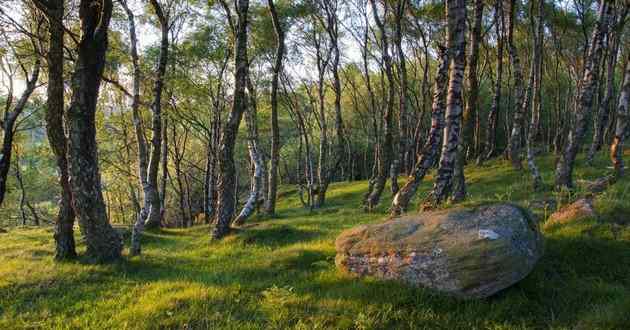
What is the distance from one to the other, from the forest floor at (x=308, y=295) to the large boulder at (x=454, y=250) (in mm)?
253

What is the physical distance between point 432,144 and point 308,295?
5433 mm

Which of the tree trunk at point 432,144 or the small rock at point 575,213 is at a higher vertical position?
the tree trunk at point 432,144

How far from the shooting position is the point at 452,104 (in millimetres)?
9320

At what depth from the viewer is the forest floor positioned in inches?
209

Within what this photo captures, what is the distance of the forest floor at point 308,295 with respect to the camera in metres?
5.31

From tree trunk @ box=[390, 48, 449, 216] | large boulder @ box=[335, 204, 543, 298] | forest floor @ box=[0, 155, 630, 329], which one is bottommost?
forest floor @ box=[0, 155, 630, 329]

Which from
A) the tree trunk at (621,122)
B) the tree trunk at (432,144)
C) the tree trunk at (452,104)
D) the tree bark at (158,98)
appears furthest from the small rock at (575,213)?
the tree bark at (158,98)

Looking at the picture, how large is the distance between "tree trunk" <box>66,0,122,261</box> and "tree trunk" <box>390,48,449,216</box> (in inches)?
315

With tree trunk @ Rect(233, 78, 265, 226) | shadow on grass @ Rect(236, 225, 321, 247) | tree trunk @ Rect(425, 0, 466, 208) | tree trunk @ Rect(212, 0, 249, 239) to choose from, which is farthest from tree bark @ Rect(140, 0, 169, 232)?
tree trunk @ Rect(425, 0, 466, 208)

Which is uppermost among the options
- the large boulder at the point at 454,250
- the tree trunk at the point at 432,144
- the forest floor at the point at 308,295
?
the tree trunk at the point at 432,144

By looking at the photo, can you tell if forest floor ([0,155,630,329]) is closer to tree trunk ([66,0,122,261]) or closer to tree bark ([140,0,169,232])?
tree trunk ([66,0,122,261])

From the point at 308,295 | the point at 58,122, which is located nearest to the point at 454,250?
the point at 308,295

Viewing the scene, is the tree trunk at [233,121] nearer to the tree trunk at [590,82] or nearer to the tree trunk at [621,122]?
the tree trunk at [590,82]

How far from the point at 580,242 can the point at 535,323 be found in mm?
2857
